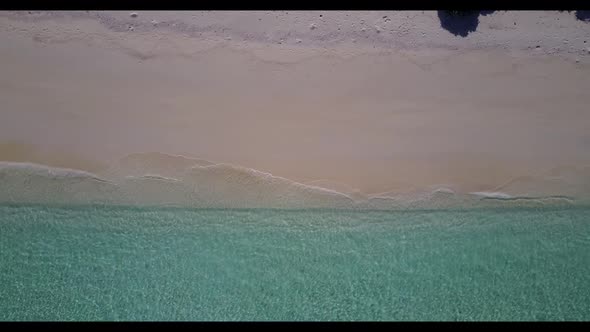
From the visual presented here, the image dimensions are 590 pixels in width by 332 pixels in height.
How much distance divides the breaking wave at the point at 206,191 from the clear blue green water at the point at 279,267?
9 cm

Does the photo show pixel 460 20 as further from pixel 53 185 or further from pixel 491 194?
pixel 53 185

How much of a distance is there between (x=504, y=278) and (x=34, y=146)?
12.4 ft

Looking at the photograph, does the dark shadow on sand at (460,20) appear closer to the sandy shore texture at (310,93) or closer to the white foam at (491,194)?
the sandy shore texture at (310,93)

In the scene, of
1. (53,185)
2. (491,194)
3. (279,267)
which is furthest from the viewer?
(491,194)

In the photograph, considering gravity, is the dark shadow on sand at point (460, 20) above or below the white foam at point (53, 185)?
above

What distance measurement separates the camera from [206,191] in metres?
4.13

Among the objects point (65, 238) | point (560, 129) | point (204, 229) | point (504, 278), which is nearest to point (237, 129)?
point (204, 229)

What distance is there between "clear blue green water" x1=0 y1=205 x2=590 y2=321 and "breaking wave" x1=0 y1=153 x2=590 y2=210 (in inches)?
3.6

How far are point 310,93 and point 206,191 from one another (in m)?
1.15

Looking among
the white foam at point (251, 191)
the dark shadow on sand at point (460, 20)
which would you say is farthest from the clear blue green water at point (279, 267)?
the dark shadow on sand at point (460, 20)

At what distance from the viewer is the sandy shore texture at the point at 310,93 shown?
419 cm

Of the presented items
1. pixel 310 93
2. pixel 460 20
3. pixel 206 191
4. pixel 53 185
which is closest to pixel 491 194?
pixel 460 20

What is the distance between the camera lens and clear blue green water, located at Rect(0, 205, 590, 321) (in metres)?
3.85
